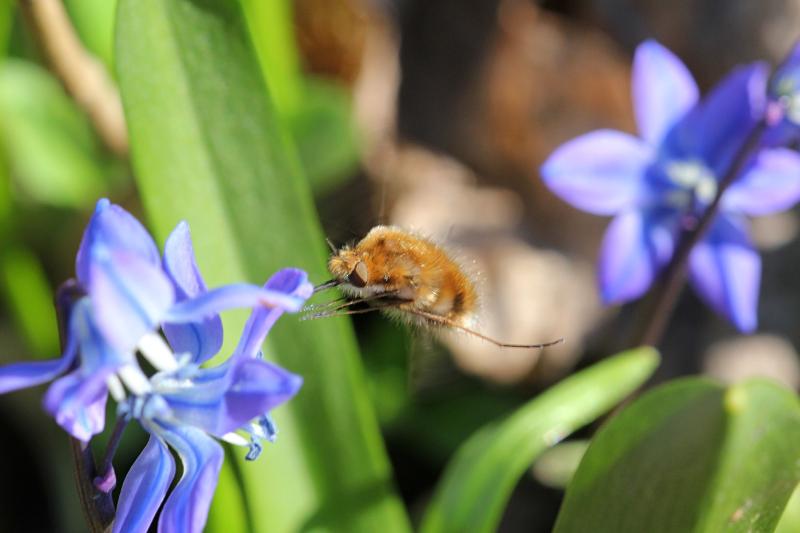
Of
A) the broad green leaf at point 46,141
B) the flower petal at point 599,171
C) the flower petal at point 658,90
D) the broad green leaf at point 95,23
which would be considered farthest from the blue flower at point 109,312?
the broad green leaf at point 95,23

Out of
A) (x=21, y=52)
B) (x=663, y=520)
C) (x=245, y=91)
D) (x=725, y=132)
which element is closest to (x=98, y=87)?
(x=21, y=52)

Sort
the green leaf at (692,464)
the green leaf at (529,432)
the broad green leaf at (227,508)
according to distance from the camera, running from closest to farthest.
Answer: the green leaf at (692,464), the broad green leaf at (227,508), the green leaf at (529,432)

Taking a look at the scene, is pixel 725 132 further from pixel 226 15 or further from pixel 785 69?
pixel 226 15

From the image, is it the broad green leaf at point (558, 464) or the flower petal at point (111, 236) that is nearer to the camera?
the flower petal at point (111, 236)

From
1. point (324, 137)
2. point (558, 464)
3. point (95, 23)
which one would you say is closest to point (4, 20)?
point (95, 23)

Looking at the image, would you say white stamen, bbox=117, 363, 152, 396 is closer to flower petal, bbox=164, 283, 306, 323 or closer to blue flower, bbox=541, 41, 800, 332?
flower petal, bbox=164, 283, 306, 323

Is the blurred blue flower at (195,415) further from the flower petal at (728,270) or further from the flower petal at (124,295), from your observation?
the flower petal at (728,270)

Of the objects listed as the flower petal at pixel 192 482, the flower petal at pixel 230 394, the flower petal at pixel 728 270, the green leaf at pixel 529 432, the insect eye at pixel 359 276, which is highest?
the flower petal at pixel 230 394

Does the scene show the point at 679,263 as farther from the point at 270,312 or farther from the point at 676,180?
the point at 270,312
